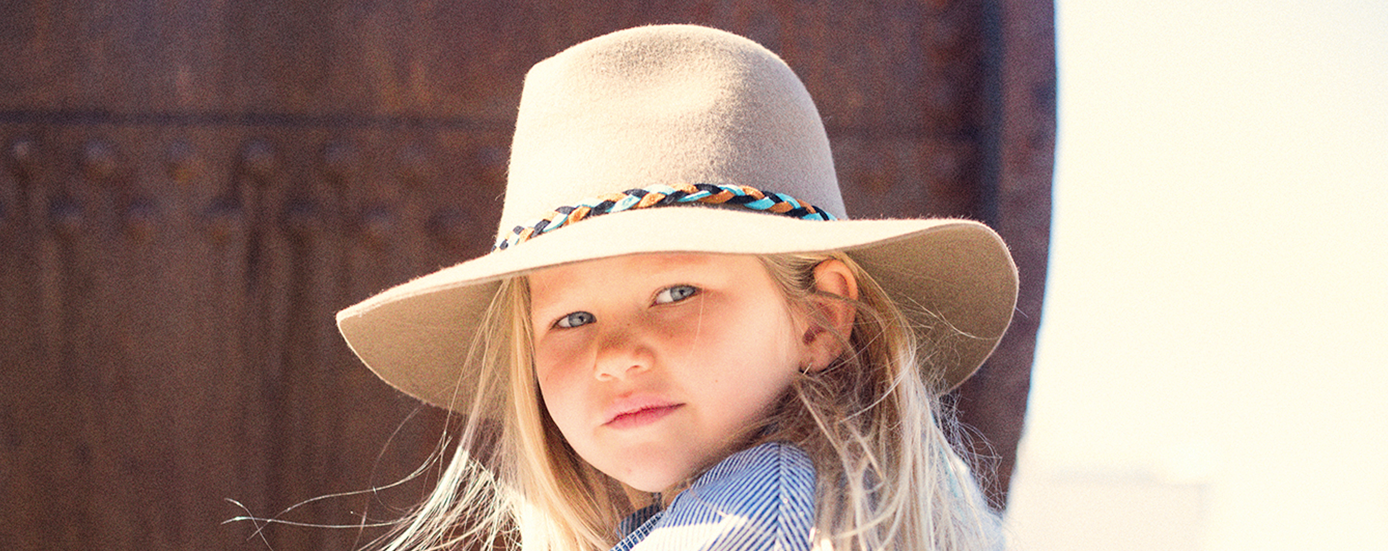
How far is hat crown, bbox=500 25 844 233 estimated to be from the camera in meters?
1.07

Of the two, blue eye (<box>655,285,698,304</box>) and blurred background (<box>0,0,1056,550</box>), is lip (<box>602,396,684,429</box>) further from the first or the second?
blurred background (<box>0,0,1056,550</box>)

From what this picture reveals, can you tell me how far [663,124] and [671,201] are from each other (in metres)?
0.10

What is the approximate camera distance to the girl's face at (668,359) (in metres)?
1.04

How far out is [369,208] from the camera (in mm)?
1288

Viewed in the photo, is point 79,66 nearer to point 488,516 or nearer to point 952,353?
point 488,516

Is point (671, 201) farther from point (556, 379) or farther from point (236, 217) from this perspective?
point (236, 217)

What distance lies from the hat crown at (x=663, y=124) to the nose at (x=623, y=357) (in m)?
0.15

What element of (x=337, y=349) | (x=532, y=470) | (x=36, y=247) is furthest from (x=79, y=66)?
(x=532, y=470)

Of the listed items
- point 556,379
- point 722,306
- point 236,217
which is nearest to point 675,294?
point 722,306

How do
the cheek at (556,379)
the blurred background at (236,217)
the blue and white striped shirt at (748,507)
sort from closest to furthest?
the blue and white striped shirt at (748,507) → the cheek at (556,379) → the blurred background at (236,217)

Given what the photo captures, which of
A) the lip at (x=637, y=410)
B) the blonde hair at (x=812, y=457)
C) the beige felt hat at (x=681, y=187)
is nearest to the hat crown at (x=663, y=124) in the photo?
the beige felt hat at (x=681, y=187)

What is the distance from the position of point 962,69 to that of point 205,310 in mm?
988

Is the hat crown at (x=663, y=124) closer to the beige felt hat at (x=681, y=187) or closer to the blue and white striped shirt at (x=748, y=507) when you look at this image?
the beige felt hat at (x=681, y=187)

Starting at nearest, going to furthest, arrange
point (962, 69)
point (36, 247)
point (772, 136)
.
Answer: point (772, 136), point (36, 247), point (962, 69)
